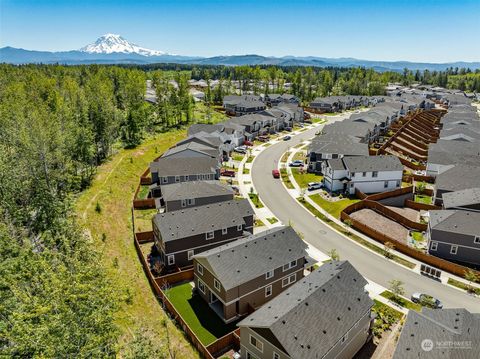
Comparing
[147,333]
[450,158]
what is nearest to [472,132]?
[450,158]

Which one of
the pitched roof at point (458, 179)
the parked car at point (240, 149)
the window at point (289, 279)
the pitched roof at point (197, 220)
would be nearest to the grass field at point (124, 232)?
the pitched roof at point (197, 220)

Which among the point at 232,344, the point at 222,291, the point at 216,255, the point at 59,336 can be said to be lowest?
the point at 232,344

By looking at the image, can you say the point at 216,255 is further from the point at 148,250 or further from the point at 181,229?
the point at 148,250

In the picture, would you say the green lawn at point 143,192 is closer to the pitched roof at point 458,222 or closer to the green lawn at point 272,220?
the green lawn at point 272,220

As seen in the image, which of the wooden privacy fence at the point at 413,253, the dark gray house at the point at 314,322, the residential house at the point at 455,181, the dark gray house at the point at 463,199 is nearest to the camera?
the dark gray house at the point at 314,322

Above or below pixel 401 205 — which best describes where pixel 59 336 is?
above

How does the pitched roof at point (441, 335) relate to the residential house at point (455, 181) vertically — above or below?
below

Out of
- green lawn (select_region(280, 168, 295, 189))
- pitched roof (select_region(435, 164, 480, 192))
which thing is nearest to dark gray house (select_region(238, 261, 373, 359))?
pitched roof (select_region(435, 164, 480, 192))
